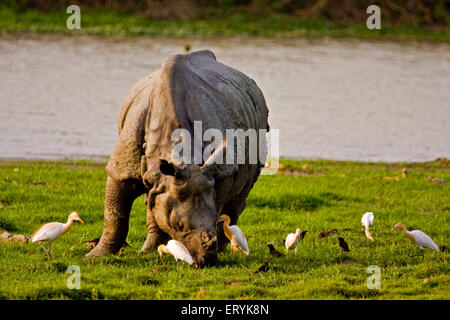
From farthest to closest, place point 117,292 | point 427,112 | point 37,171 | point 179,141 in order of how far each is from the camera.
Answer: point 427,112 → point 37,171 → point 179,141 → point 117,292

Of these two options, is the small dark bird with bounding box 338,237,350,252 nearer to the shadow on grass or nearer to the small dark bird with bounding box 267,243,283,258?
the small dark bird with bounding box 267,243,283,258

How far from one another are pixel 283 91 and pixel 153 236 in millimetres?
19288

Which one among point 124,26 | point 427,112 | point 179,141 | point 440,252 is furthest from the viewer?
point 124,26

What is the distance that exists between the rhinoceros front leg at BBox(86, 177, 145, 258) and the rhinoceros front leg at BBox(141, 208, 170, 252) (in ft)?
0.91

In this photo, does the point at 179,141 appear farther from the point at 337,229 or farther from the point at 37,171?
the point at 37,171

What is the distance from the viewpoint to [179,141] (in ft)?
29.3

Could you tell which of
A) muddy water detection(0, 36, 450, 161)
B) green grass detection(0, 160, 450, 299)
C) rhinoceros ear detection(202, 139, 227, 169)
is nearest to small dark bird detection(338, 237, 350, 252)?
green grass detection(0, 160, 450, 299)

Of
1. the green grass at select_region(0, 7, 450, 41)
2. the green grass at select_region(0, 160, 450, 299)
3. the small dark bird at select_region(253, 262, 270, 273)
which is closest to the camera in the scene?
the green grass at select_region(0, 160, 450, 299)

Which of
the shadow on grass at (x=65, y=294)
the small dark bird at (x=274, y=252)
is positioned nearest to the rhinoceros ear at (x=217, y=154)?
the shadow on grass at (x=65, y=294)

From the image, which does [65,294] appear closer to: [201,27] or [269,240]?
[269,240]

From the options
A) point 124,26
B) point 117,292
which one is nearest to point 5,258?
point 117,292

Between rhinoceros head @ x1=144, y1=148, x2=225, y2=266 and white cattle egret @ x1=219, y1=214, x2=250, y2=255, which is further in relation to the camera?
white cattle egret @ x1=219, y1=214, x2=250, y2=255

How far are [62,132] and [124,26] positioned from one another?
18336 millimetres

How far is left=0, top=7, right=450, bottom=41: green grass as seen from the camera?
125 feet
